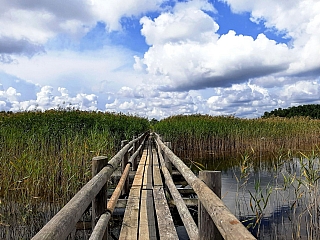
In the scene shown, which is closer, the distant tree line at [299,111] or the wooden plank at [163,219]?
the wooden plank at [163,219]

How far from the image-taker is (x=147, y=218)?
13.8ft

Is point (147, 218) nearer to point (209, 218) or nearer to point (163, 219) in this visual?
point (163, 219)

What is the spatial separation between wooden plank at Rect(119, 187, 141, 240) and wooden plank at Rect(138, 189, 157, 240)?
0.23 feet

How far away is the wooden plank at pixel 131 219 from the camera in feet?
11.6

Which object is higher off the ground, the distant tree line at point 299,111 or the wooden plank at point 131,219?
the distant tree line at point 299,111

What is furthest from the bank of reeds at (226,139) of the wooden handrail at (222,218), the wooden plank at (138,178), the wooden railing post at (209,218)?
the wooden handrail at (222,218)

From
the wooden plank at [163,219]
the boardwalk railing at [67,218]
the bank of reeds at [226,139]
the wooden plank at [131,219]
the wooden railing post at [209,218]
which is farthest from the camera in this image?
the bank of reeds at [226,139]

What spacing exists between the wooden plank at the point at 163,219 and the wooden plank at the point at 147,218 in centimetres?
13

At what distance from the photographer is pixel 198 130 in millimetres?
15102

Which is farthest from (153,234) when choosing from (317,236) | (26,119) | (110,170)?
(26,119)

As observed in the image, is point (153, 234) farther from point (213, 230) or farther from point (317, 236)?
point (317, 236)

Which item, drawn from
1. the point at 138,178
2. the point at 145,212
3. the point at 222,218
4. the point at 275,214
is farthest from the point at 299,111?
the point at 222,218

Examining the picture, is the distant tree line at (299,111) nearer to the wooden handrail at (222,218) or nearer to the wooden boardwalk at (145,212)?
the wooden boardwalk at (145,212)

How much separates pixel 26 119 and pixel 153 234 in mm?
9614
